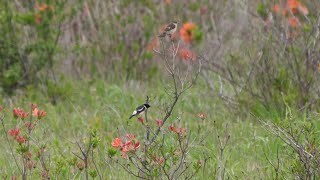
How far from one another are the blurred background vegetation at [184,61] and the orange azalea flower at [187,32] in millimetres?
44

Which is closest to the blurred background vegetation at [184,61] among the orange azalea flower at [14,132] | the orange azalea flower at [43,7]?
the orange azalea flower at [43,7]

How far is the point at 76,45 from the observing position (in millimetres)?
7949

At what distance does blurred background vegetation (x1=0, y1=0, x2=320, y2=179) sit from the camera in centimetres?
577

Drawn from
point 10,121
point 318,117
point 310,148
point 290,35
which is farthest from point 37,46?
point 310,148

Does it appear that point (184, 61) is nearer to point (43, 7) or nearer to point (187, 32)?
point (187, 32)

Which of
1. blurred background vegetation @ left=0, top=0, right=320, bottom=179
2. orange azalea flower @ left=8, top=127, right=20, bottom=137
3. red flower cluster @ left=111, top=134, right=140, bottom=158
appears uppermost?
blurred background vegetation @ left=0, top=0, right=320, bottom=179

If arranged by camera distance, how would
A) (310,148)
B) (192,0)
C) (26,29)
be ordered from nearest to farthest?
(310,148) → (26,29) → (192,0)

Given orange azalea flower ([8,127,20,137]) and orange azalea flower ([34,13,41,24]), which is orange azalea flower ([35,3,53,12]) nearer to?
orange azalea flower ([34,13,41,24])

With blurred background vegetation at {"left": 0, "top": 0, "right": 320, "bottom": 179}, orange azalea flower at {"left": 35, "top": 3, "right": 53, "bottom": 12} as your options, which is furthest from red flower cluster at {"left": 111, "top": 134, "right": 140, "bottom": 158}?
orange azalea flower at {"left": 35, "top": 3, "right": 53, "bottom": 12}

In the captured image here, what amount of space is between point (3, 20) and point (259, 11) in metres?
2.49

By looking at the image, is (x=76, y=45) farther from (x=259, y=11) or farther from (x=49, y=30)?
(x=259, y=11)

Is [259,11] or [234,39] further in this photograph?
[234,39]

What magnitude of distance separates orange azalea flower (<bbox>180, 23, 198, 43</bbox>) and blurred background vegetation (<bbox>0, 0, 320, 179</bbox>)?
4 cm

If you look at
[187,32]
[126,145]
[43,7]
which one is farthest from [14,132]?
[187,32]
